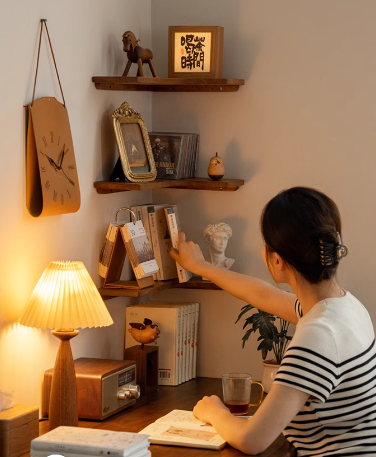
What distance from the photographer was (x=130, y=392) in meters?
2.42

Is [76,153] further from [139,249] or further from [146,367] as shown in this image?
[146,367]

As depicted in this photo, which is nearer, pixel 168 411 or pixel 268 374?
pixel 168 411

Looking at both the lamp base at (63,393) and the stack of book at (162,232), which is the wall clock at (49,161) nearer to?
the lamp base at (63,393)

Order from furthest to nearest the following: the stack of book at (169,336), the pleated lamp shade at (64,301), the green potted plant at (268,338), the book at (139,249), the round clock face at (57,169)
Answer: the stack of book at (169,336)
the green potted plant at (268,338)
the book at (139,249)
the round clock face at (57,169)
the pleated lamp shade at (64,301)

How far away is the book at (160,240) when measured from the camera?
291cm

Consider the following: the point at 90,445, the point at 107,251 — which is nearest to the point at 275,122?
the point at 107,251

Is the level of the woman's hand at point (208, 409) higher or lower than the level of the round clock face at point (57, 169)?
lower

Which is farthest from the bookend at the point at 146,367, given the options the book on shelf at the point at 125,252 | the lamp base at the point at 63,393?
the lamp base at the point at 63,393

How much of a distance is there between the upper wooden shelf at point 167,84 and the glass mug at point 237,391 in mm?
1050

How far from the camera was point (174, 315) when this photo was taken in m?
2.86

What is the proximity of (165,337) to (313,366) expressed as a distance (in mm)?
1234

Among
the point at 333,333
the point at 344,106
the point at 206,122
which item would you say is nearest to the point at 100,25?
the point at 206,122

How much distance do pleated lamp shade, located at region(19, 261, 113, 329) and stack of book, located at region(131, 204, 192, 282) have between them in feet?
2.28

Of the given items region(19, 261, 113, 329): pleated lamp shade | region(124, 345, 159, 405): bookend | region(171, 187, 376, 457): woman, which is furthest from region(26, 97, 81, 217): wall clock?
region(171, 187, 376, 457): woman
